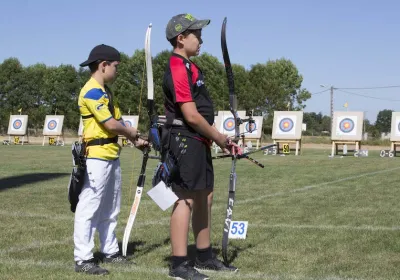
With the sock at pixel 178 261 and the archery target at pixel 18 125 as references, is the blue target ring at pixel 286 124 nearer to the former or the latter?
the archery target at pixel 18 125

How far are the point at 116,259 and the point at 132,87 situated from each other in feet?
153

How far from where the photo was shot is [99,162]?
15.7 ft

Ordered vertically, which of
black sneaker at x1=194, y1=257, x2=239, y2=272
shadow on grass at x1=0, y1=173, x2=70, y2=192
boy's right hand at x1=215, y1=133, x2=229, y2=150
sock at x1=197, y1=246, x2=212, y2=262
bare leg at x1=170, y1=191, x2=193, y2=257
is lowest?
shadow on grass at x1=0, y1=173, x2=70, y2=192

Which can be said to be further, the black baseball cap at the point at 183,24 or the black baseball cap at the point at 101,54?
the black baseball cap at the point at 101,54

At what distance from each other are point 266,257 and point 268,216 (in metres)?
2.31

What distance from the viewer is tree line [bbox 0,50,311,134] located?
52.1 m

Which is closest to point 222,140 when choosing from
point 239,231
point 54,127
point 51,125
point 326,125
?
point 239,231

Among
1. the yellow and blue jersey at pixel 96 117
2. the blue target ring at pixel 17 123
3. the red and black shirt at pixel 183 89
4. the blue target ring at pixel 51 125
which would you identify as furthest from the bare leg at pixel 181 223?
the blue target ring at pixel 17 123

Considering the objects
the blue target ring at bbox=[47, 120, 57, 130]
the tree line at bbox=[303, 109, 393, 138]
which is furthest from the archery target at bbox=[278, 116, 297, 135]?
the tree line at bbox=[303, 109, 393, 138]

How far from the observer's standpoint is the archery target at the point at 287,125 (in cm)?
2717

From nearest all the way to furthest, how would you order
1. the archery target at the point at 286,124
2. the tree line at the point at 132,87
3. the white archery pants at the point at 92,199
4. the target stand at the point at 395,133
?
the white archery pants at the point at 92,199
the target stand at the point at 395,133
the archery target at the point at 286,124
the tree line at the point at 132,87

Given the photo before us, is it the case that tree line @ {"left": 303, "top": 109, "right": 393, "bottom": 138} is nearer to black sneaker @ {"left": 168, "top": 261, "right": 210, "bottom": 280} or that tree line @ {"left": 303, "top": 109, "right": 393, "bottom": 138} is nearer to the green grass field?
the green grass field

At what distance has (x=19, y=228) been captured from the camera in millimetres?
6574

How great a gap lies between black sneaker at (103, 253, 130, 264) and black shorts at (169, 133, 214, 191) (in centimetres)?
88
